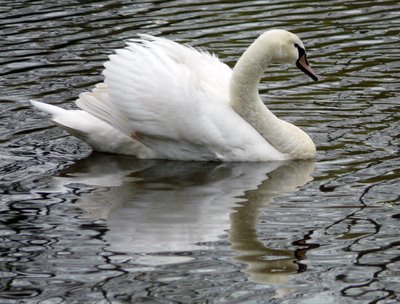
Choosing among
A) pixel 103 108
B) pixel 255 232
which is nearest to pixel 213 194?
pixel 255 232

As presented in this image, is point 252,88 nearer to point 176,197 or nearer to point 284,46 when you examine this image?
point 284,46

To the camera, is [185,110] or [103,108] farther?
[103,108]

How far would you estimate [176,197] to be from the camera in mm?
8633

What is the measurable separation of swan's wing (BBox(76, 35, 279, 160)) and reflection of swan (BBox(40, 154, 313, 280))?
0.51 feet

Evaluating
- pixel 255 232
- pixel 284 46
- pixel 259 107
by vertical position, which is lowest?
pixel 255 232

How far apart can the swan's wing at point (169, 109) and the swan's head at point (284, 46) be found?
0.54 m

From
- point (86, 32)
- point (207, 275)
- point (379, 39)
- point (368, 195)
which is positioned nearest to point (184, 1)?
point (86, 32)

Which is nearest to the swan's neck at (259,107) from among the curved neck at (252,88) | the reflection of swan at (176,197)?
the curved neck at (252,88)

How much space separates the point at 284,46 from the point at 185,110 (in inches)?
37.7

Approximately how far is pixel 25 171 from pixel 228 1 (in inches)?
245

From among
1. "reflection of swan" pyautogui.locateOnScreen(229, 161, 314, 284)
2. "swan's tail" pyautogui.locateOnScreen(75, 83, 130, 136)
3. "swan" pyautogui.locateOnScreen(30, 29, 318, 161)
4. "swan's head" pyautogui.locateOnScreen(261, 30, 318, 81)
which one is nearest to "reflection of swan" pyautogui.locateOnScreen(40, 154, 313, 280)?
"reflection of swan" pyautogui.locateOnScreen(229, 161, 314, 284)

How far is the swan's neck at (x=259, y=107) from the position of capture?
9602 millimetres

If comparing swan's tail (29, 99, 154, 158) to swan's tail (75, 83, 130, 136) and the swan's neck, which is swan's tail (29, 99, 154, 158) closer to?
swan's tail (75, 83, 130, 136)

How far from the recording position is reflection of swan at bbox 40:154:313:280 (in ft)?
24.7
